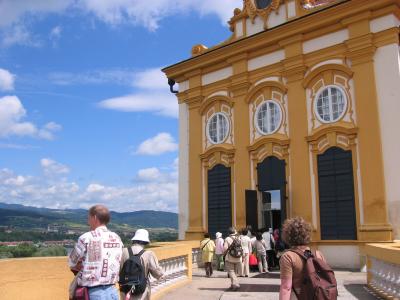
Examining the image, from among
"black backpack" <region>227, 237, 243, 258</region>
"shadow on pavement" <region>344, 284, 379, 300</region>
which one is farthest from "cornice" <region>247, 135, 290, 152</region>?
"shadow on pavement" <region>344, 284, 379, 300</region>

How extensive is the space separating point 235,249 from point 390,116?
7056 millimetres

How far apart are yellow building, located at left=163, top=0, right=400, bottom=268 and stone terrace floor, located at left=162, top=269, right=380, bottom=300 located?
2586mm

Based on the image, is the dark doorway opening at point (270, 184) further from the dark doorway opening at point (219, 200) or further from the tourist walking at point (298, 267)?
the tourist walking at point (298, 267)

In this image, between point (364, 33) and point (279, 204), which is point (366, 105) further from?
point (279, 204)

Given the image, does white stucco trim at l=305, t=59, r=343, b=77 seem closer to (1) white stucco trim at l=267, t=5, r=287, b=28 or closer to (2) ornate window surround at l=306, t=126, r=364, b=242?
(2) ornate window surround at l=306, t=126, r=364, b=242

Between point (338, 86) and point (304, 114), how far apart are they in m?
1.55

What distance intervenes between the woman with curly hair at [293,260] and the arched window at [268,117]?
1333 centimetres

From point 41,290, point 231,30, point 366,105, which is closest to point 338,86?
point 366,105

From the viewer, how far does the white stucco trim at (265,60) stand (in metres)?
17.9

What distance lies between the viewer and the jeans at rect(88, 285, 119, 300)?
473 cm

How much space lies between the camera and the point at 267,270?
15242mm

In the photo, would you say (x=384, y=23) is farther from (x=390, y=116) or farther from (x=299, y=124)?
(x=299, y=124)

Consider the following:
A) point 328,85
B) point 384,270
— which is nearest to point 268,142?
point 328,85

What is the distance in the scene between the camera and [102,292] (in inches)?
188
